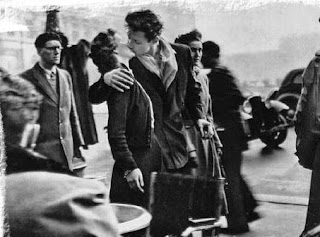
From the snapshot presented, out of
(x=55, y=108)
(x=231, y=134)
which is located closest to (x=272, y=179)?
(x=231, y=134)

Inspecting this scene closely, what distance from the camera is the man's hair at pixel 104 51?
8.46 ft

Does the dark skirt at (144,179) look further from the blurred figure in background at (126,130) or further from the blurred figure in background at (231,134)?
the blurred figure in background at (231,134)

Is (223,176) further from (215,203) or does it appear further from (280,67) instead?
(280,67)

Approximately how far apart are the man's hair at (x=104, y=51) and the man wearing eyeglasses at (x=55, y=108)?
0.60 ft

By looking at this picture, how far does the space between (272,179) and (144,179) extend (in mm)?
682

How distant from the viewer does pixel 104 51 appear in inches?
103

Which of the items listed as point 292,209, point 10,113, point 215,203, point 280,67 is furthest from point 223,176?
point 10,113

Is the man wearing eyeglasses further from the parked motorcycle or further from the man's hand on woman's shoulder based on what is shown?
the parked motorcycle

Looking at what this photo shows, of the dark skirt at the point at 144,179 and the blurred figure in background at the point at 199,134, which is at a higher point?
the blurred figure in background at the point at 199,134

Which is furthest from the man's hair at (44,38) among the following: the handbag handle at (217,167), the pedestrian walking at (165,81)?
the handbag handle at (217,167)

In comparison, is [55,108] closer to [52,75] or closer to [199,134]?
[52,75]

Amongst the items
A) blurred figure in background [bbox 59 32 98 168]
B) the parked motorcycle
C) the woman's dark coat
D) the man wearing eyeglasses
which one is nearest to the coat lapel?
the man wearing eyeglasses

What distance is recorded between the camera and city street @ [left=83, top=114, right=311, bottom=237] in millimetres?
2523

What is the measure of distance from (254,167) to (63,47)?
122 cm
